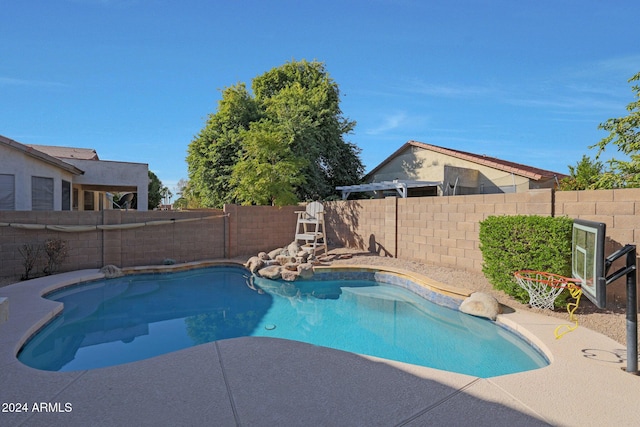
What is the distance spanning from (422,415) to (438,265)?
6.20 m

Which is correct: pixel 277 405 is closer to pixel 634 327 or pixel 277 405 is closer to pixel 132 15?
pixel 634 327

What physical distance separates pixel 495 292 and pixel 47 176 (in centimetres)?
1270

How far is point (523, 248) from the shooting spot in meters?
5.36

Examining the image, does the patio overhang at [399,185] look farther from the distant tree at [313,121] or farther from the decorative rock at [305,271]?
the decorative rock at [305,271]

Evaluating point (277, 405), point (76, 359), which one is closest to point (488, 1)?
point (277, 405)

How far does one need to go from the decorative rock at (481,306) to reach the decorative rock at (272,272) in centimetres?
453

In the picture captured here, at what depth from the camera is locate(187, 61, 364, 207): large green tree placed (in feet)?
39.8

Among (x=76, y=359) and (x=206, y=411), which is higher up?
(x=206, y=411)

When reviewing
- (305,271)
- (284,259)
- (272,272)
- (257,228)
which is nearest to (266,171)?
(257,228)

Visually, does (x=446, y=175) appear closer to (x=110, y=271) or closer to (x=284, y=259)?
(x=284, y=259)

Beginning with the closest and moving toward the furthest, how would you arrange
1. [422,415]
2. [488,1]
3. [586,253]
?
[422,415] < [586,253] < [488,1]

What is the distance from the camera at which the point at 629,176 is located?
8.91m

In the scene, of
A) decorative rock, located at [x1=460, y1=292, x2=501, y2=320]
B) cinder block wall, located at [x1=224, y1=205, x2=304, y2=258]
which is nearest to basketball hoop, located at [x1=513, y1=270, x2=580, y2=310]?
decorative rock, located at [x1=460, y1=292, x2=501, y2=320]

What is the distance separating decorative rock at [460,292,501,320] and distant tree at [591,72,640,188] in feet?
20.8
